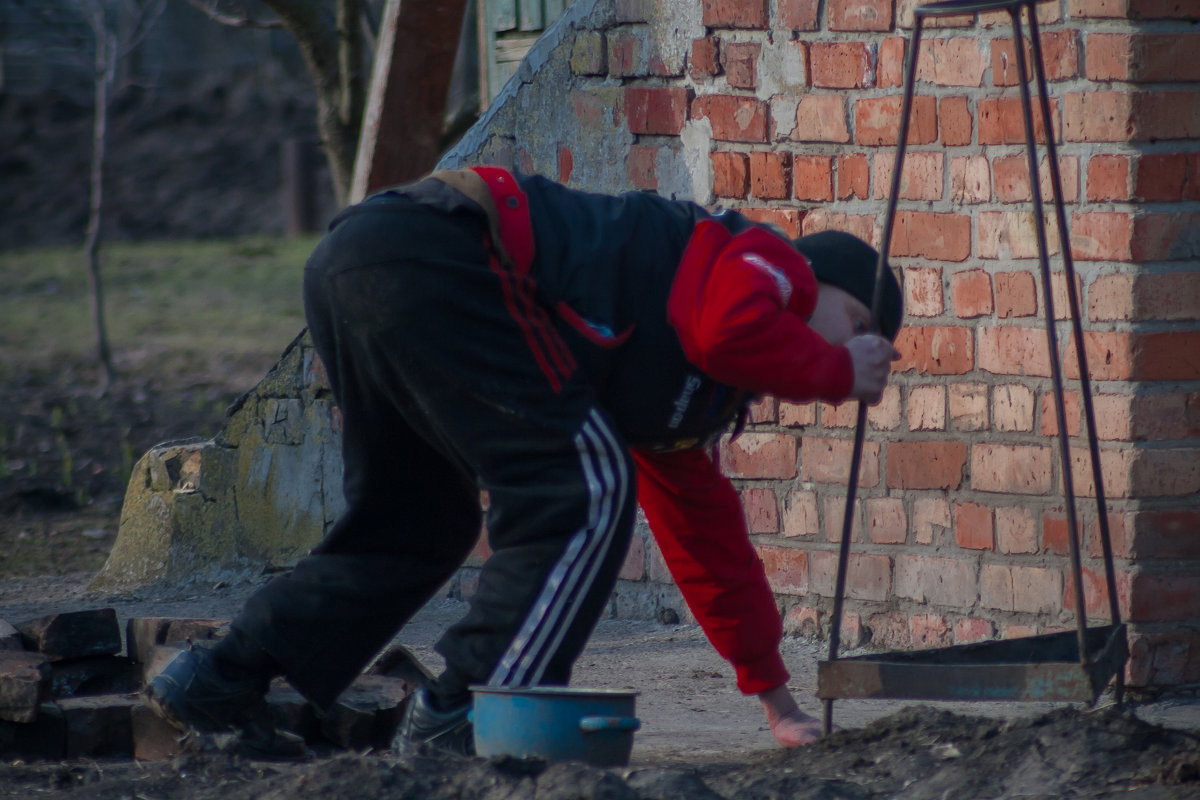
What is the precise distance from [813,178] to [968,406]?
61 centimetres

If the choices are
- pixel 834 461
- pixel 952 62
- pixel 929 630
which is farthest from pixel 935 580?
pixel 952 62

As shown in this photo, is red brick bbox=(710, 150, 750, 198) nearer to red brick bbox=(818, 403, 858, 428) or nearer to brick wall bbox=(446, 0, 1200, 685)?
brick wall bbox=(446, 0, 1200, 685)

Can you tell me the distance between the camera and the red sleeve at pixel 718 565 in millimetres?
2693

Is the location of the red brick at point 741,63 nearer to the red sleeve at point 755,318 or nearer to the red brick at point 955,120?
the red brick at point 955,120

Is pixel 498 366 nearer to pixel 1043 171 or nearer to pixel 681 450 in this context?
pixel 681 450

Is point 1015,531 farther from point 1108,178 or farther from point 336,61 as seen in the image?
point 336,61

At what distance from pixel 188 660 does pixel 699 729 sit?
3.21 ft

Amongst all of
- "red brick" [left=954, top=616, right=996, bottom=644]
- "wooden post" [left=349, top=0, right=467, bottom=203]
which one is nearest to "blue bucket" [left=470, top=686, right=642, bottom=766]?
"red brick" [left=954, top=616, right=996, bottom=644]

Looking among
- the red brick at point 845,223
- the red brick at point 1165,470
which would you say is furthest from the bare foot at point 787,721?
the red brick at point 845,223

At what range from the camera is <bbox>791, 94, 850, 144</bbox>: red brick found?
3285 millimetres

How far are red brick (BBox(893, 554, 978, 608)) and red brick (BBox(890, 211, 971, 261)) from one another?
0.65 metres

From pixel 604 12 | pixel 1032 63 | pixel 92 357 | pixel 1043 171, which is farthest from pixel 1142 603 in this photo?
pixel 92 357

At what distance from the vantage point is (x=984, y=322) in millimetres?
3146

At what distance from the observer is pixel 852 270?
2.54 meters
